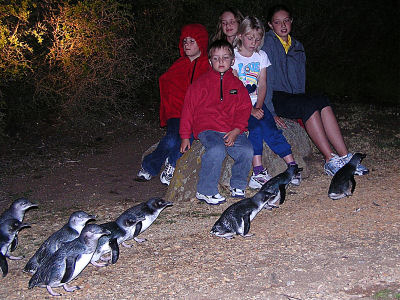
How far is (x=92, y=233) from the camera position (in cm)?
479

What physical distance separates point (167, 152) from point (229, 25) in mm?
1889

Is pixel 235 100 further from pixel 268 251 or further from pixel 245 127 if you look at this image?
pixel 268 251

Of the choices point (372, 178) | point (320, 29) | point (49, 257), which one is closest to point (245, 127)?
point (372, 178)

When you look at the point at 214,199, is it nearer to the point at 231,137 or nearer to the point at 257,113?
the point at 231,137

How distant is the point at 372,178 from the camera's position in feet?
23.9

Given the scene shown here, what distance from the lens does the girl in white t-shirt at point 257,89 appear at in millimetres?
7133

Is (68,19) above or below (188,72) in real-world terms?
above

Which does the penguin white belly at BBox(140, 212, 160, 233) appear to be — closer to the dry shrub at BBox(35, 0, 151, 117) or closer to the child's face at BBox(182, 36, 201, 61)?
the child's face at BBox(182, 36, 201, 61)

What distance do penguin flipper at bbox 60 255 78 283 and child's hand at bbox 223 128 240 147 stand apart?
8.39 feet

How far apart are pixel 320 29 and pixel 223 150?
10822 millimetres

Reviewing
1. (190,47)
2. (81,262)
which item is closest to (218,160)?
(190,47)

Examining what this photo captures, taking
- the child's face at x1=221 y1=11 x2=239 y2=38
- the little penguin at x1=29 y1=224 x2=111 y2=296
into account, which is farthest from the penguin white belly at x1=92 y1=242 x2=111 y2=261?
the child's face at x1=221 y1=11 x2=239 y2=38

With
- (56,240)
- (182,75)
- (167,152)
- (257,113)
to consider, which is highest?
(182,75)

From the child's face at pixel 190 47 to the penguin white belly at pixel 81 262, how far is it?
3497mm
